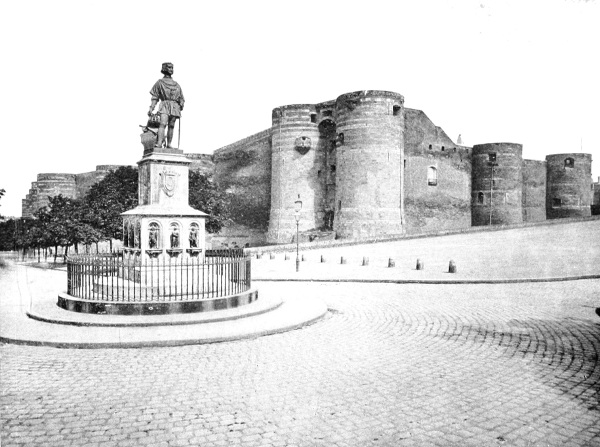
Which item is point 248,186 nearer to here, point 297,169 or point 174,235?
point 297,169

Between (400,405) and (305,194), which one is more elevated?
(305,194)

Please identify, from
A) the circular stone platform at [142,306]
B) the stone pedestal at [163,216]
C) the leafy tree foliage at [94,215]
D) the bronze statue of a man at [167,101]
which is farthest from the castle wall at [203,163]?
the circular stone platform at [142,306]

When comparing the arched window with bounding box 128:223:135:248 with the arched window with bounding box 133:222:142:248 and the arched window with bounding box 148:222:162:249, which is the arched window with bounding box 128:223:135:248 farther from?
the arched window with bounding box 148:222:162:249


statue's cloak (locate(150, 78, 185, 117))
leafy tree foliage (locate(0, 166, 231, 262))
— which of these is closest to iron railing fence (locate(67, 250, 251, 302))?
statue's cloak (locate(150, 78, 185, 117))

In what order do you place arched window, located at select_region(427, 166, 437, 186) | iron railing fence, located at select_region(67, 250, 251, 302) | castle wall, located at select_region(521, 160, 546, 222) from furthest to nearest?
castle wall, located at select_region(521, 160, 546, 222)
arched window, located at select_region(427, 166, 437, 186)
iron railing fence, located at select_region(67, 250, 251, 302)

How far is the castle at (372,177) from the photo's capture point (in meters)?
37.9

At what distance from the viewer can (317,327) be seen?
27.9ft

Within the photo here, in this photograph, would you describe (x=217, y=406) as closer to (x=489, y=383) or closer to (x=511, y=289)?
(x=489, y=383)

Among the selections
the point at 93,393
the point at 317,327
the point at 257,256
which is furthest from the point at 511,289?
the point at 257,256

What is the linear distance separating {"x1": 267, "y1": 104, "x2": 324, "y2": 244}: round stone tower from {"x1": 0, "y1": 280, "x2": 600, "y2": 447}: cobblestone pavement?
110 ft

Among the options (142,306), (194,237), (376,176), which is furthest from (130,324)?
(376,176)

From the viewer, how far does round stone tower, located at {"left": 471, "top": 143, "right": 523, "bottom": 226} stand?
155ft

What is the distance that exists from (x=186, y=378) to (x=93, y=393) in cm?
102

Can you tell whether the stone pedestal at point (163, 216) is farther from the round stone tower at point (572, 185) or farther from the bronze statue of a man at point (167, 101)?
the round stone tower at point (572, 185)
